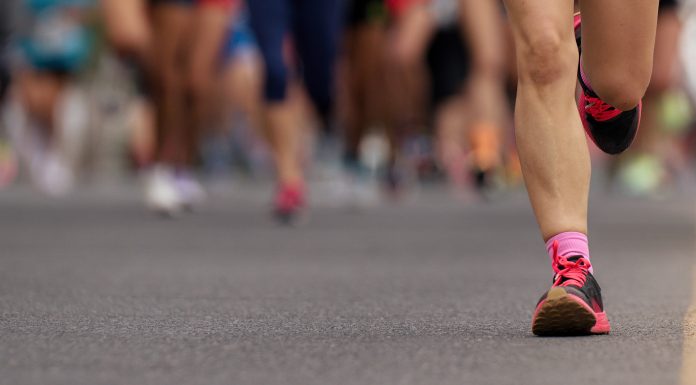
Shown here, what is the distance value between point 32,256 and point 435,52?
8899 mm

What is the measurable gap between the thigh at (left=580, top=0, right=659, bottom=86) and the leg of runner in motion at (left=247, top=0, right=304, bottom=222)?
→ 509 centimetres

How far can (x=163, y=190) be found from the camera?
11.0 meters

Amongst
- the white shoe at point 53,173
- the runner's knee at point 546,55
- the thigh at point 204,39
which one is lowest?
the runner's knee at point 546,55

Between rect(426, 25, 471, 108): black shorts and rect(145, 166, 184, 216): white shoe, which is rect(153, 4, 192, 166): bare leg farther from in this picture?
rect(426, 25, 471, 108): black shorts

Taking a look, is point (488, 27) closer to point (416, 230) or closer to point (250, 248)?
point (416, 230)

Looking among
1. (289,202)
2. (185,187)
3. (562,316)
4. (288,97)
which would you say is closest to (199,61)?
(185,187)

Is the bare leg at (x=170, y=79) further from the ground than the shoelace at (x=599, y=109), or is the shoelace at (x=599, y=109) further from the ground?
the bare leg at (x=170, y=79)

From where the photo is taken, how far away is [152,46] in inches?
427

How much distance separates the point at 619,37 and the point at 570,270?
65 centimetres

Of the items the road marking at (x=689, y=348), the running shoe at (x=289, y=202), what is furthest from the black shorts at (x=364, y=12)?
the road marking at (x=689, y=348)

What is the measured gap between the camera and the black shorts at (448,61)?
15.9 m

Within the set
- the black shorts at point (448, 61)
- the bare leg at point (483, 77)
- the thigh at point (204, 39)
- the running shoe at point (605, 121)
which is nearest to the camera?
the running shoe at point (605, 121)

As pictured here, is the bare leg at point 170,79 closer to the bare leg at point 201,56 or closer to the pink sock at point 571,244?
the bare leg at point 201,56

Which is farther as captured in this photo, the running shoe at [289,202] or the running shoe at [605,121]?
the running shoe at [289,202]
